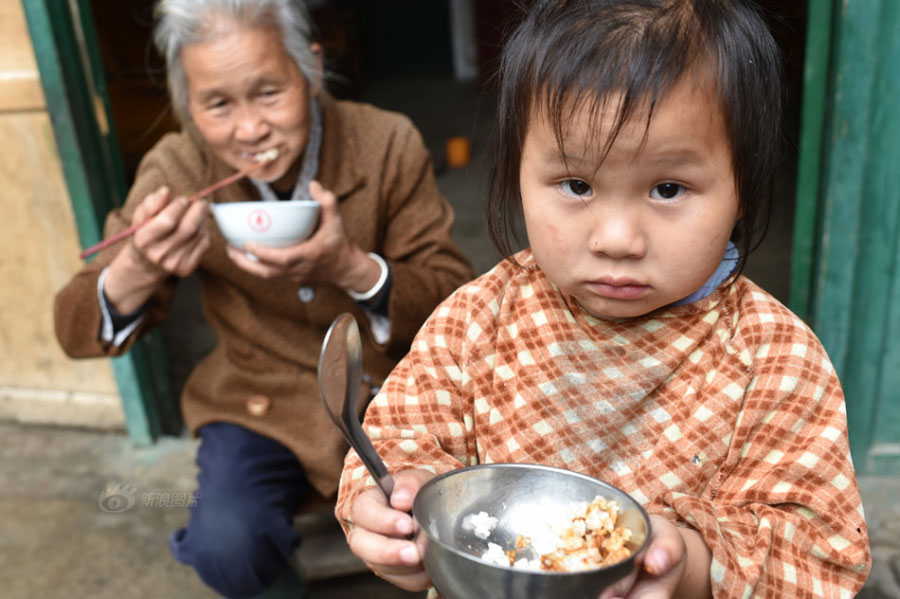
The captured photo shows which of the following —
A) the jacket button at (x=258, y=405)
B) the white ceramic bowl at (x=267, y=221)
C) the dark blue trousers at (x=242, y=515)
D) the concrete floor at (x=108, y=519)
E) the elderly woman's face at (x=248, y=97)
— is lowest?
the concrete floor at (x=108, y=519)

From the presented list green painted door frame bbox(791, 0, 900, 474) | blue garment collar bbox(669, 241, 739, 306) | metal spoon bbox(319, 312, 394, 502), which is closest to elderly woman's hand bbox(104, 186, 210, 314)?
metal spoon bbox(319, 312, 394, 502)

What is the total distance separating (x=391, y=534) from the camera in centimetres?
93

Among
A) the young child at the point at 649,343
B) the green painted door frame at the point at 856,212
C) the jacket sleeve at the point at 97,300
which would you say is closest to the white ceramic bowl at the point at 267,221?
the jacket sleeve at the point at 97,300

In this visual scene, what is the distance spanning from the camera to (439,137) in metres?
6.59

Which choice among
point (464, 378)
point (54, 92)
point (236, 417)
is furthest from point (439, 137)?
point (464, 378)

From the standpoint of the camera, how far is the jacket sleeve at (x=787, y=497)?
3.02ft

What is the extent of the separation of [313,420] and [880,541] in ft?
4.91

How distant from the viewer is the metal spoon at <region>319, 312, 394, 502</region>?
34.9 inches

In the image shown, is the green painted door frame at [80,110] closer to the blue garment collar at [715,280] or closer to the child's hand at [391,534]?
the child's hand at [391,534]

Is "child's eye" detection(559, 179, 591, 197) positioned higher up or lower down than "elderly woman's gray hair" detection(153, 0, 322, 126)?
lower down

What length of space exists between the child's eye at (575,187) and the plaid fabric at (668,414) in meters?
0.23

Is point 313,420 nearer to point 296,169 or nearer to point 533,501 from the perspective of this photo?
point 296,169

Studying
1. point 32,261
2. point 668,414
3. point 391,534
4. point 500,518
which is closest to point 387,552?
point 391,534

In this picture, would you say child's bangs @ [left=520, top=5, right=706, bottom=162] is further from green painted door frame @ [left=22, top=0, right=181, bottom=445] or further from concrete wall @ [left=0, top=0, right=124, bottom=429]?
concrete wall @ [left=0, top=0, right=124, bottom=429]
